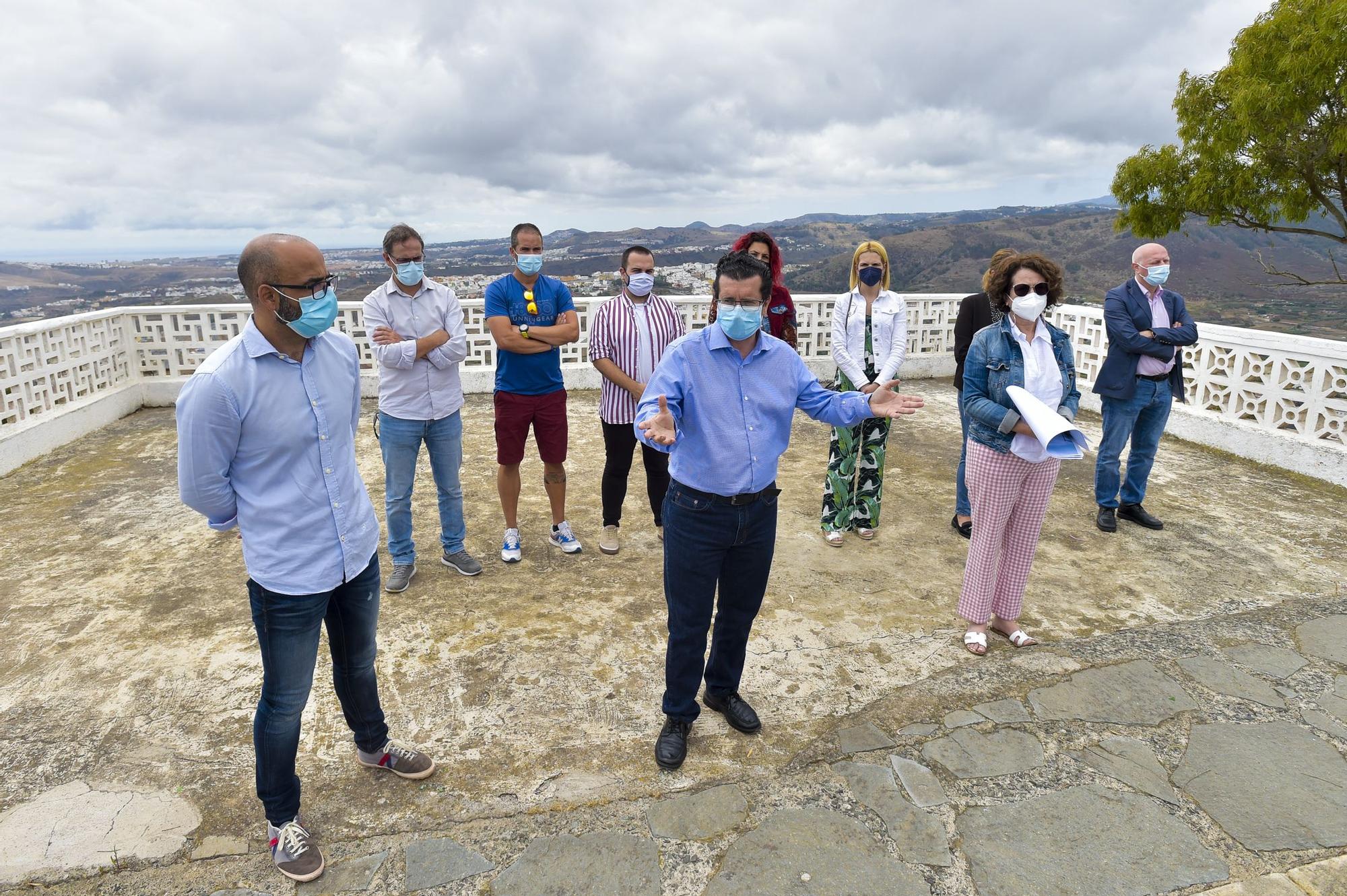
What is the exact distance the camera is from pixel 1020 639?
3.48 meters

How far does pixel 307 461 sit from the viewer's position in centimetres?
209

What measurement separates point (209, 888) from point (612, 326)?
3103 millimetres

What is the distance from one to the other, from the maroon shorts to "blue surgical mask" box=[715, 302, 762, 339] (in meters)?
2.03

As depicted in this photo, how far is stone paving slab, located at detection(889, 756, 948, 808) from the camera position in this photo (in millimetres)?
2486

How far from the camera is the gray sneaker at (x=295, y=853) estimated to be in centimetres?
213

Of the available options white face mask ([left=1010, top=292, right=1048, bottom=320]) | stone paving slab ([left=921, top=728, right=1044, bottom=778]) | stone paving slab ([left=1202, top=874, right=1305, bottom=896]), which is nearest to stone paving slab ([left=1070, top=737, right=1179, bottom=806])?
stone paving slab ([left=921, top=728, right=1044, bottom=778])

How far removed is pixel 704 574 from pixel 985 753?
1303mm

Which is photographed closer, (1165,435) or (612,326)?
(612,326)

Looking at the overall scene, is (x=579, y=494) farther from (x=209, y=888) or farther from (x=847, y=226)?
(x=847, y=226)

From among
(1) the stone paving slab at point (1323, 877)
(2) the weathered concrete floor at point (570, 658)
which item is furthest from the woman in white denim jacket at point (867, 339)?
(1) the stone paving slab at point (1323, 877)

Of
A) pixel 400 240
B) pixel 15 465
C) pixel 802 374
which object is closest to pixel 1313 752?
pixel 802 374

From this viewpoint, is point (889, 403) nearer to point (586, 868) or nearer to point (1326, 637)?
point (586, 868)

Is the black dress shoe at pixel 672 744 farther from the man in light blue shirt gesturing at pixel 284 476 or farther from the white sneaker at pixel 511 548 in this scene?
the white sneaker at pixel 511 548

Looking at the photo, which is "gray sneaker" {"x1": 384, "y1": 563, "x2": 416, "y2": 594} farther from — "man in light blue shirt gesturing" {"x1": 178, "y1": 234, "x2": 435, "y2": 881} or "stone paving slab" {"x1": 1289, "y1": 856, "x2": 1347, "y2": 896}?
"stone paving slab" {"x1": 1289, "y1": 856, "x2": 1347, "y2": 896}
